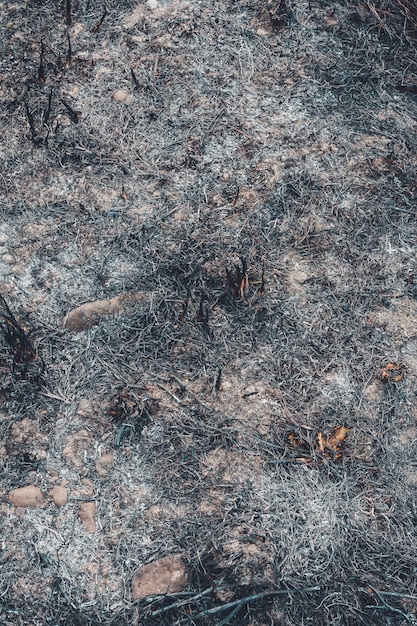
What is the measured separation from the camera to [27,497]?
221cm

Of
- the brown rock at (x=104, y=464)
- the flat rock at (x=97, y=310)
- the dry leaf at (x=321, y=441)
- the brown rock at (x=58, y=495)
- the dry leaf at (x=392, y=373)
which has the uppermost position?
the flat rock at (x=97, y=310)

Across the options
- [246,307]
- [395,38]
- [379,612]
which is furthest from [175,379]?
[395,38]

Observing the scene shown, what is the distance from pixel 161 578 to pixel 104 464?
17.9 inches

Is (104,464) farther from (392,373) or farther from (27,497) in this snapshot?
(392,373)

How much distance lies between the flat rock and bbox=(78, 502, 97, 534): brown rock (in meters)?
0.70

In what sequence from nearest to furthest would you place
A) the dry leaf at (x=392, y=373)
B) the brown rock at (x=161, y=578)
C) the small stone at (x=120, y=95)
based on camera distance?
the brown rock at (x=161, y=578) < the dry leaf at (x=392, y=373) < the small stone at (x=120, y=95)

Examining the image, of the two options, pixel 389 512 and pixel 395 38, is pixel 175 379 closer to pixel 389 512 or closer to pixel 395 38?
pixel 389 512

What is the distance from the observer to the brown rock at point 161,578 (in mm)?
2084

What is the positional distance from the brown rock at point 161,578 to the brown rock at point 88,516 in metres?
0.23

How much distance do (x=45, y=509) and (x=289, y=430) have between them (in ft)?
3.13

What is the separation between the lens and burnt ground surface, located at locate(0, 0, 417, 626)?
83.5 inches

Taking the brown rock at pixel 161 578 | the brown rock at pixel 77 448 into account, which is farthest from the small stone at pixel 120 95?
the brown rock at pixel 161 578

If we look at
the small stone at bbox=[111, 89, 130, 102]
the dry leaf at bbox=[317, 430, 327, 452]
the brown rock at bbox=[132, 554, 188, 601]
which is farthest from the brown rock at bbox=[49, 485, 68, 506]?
the small stone at bbox=[111, 89, 130, 102]

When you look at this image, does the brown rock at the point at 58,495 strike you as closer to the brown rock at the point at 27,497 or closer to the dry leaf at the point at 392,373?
the brown rock at the point at 27,497
